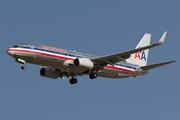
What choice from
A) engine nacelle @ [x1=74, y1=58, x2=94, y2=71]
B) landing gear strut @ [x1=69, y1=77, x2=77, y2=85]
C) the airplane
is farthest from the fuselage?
landing gear strut @ [x1=69, y1=77, x2=77, y2=85]

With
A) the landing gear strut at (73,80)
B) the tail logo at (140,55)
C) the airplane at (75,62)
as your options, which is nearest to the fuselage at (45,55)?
the airplane at (75,62)

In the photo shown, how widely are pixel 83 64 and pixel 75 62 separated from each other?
3.83 ft

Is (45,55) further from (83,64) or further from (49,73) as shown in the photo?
(49,73)

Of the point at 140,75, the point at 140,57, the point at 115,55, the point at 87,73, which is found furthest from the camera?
the point at 140,57

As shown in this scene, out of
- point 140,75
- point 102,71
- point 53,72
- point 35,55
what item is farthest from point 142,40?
point 35,55

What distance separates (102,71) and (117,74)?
277 centimetres

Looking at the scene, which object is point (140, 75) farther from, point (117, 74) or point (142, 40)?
point (142, 40)

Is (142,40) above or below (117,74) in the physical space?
above

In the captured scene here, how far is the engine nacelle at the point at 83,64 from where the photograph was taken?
4044 centimetres

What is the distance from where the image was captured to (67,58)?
135 ft

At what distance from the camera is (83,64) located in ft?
133

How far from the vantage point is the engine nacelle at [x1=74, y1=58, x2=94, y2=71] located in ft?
133

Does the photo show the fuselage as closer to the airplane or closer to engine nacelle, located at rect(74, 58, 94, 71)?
the airplane

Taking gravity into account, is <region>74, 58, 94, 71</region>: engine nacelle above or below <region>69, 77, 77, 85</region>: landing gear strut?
above
